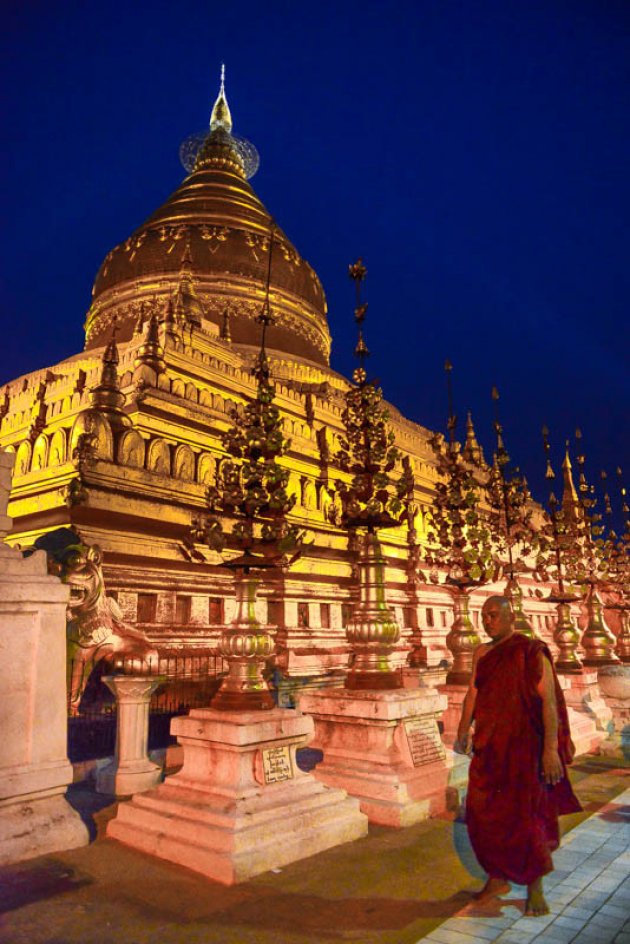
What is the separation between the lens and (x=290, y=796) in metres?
6.34

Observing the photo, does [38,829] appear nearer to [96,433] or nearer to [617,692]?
[96,433]

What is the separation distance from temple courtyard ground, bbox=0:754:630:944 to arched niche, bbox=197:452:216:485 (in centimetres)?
1135

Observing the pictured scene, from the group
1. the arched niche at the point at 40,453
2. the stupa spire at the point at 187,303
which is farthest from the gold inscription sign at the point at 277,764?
the stupa spire at the point at 187,303

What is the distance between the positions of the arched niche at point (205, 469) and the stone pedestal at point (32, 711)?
1070 centimetres

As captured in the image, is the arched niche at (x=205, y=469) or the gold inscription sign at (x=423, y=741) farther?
the arched niche at (x=205, y=469)

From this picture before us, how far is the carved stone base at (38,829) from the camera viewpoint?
5746mm

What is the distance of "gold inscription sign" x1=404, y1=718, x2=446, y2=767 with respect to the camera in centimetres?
777

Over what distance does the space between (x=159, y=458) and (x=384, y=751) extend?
10.9 meters

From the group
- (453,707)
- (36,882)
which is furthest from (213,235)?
(36,882)

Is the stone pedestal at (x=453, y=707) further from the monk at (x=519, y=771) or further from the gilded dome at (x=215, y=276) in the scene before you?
the gilded dome at (x=215, y=276)

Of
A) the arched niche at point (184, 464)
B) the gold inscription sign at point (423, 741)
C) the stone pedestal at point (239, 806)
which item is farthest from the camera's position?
the arched niche at point (184, 464)

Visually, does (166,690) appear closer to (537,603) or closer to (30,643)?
(30,643)

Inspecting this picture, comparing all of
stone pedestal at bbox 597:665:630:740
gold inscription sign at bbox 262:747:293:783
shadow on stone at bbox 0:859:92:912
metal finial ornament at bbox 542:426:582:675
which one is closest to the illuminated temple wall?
gold inscription sign at bbox 262:747:293:783

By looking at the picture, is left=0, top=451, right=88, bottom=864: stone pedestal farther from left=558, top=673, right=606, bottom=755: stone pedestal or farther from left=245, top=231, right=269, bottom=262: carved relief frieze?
left=245, top=231, right=269, bottom=262: carved relief frieze
